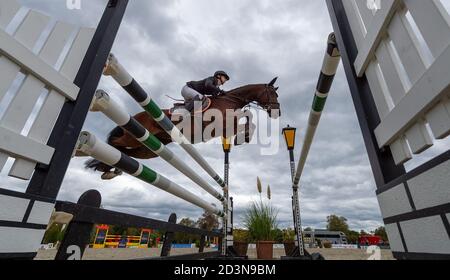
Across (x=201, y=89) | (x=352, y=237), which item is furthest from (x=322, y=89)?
(x=352, y=237)

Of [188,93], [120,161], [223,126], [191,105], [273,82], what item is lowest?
[120,161]

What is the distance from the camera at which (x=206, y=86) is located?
2494 mm

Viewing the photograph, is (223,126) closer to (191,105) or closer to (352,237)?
(191,105)

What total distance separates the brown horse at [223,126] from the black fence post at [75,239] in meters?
1.23

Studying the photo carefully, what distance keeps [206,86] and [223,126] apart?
541mm

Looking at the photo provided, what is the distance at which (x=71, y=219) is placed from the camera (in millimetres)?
669

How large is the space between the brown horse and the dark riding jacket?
89 millimetres

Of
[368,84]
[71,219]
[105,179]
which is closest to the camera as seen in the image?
[71,219]

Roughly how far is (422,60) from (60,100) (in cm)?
94

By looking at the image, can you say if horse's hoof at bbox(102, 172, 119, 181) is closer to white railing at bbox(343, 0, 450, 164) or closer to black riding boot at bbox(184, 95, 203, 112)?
black riding boot at bbox(184, 95, 203, 112)

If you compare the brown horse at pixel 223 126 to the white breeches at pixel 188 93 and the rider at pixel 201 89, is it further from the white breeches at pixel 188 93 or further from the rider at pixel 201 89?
the white breeches at pixel 188 93
